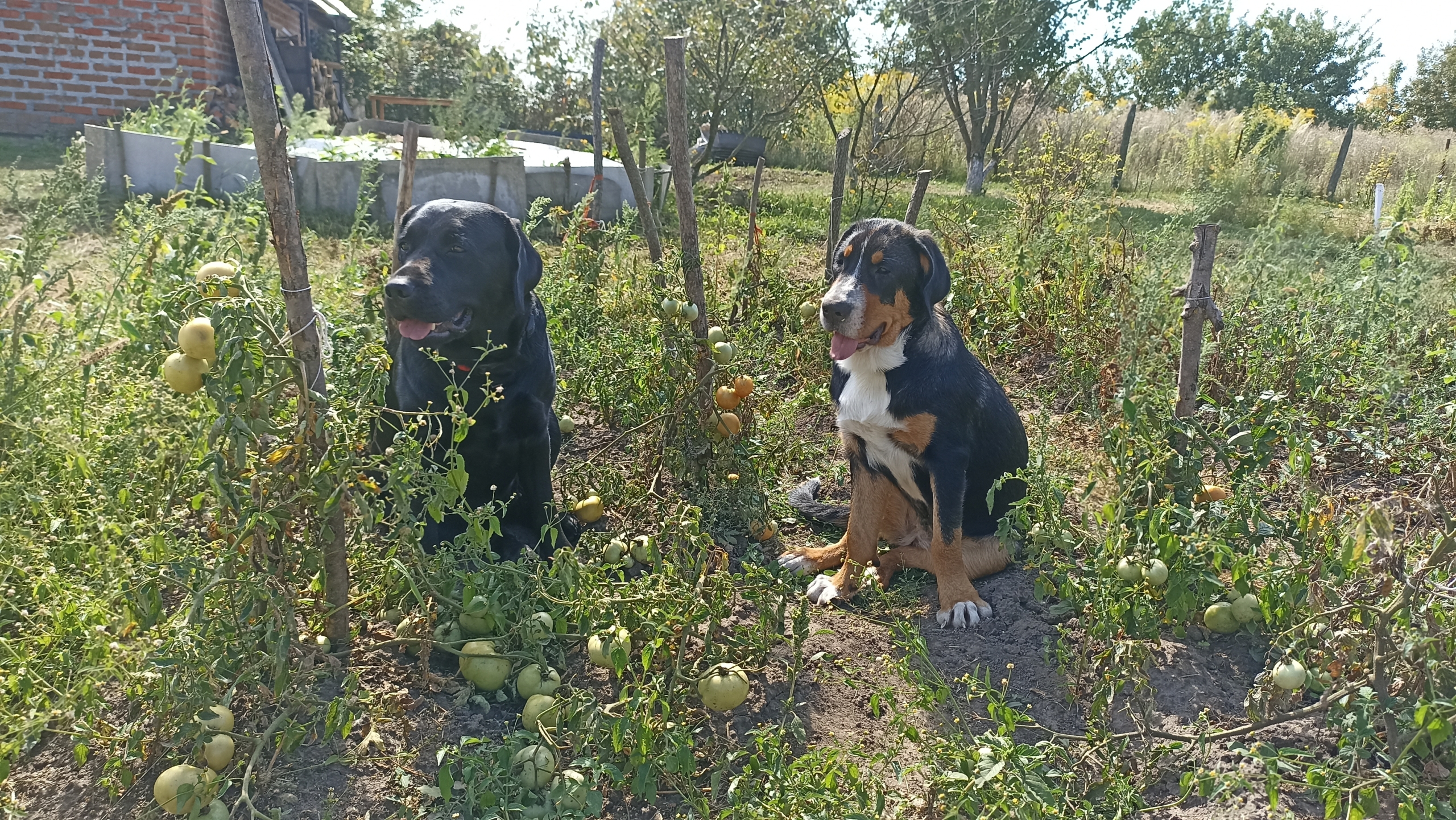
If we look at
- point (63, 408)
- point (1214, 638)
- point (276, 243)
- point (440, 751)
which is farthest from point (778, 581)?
point (63, 408)

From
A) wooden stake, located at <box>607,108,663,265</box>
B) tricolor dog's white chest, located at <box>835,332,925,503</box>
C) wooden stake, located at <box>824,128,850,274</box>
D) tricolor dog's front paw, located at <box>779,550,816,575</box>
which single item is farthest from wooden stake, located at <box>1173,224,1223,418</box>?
wooden stake, located at <box>824,128,850,274</box>

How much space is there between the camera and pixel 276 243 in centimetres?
Answer: 234

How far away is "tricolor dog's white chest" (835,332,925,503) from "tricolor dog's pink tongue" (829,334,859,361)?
82 mm

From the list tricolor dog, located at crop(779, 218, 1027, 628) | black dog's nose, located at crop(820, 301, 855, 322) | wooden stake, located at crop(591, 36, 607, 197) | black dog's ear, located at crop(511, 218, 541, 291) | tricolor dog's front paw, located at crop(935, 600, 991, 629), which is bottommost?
tricolor dog's front paw, located at crop(935, 600, 991, 629)

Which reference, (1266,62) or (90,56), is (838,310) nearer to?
(90,56)

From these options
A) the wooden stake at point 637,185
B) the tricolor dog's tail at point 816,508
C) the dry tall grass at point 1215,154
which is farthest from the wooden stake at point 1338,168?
the tricolor dog's tail at point 816,508

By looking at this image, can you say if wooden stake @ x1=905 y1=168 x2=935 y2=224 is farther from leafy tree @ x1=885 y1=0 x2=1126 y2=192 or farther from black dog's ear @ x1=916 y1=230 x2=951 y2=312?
leafy tree @ x1=885 y1=0 x2=1126 y2=192

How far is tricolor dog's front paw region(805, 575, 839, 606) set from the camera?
3.62 m

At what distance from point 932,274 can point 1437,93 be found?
142 ft

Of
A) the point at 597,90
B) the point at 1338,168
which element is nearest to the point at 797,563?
the point at 597,90

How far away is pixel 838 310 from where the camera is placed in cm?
337

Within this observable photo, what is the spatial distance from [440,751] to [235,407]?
0.98 m

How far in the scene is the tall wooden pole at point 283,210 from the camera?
7.28 ft

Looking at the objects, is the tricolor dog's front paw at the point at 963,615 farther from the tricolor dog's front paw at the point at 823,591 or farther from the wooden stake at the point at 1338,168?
the wooden stake at the point at 1338,168
